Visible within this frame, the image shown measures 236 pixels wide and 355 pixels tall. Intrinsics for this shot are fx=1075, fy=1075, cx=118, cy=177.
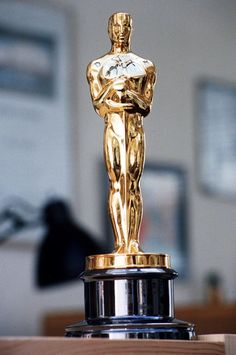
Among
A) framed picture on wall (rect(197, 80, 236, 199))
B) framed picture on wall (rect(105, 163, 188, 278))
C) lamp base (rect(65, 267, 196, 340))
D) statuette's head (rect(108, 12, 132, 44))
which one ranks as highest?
framed picture on wall (rect(197, 80, 236, 199))

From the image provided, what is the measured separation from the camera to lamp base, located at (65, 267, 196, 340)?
0.77m

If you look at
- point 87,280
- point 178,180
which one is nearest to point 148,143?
point 178,180

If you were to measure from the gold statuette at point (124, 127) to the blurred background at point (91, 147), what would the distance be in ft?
8.81

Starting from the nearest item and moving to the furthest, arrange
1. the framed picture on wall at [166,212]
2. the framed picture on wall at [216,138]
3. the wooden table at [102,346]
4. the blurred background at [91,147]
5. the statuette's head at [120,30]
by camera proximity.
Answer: the wooden table at [102,346], the statuette's head at [120,30], the blurred background at [91,147], the framed picture on wall at [166,212], the framed picture on wall at [216,138]

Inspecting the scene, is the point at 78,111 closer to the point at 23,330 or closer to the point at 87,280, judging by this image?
the point at 23,330

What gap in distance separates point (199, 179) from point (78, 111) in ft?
2.47

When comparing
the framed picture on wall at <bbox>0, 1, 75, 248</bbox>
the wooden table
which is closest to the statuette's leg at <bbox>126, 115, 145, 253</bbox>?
the wooden table

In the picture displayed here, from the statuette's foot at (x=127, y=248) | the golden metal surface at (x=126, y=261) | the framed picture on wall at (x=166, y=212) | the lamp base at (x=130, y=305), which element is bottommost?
the lamp base at (x=130, y=305)

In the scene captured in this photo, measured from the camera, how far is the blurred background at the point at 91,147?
4141 mm

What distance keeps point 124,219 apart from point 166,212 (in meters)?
3.90

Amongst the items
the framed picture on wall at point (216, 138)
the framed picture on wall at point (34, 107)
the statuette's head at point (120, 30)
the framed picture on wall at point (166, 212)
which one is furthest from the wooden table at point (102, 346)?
the framed picture on wall at point (216, 138)

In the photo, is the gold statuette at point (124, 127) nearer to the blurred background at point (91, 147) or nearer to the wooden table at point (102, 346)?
the wooden table at point (102, 346)

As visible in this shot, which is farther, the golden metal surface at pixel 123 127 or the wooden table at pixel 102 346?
the golden metal surface at pixel 123 127

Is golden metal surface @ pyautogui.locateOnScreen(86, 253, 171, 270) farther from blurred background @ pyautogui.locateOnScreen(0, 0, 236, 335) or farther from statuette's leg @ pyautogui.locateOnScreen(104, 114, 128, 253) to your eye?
blurred background @ pyautogui.locateOnScreen(0, 0, 236, 335)
